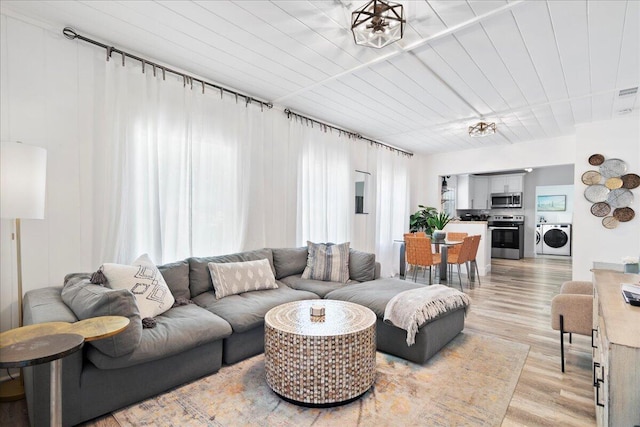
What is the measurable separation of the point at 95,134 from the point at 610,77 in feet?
15.9

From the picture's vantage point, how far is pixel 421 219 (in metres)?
6.75

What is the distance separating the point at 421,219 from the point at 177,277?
5313 mm

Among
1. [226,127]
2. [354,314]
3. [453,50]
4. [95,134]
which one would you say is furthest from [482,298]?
[95,134]

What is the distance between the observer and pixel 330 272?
145 inches

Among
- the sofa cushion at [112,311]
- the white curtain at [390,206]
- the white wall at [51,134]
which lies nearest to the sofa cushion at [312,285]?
the sofa cushion at [112,311]

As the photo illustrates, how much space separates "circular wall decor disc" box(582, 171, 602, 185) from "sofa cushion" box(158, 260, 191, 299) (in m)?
5.56

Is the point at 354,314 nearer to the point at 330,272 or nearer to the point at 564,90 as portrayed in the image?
the point at 330,272

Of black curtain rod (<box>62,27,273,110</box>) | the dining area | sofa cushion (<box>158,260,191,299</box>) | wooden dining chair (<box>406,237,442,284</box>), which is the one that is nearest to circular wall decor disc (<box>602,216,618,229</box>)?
the dining area

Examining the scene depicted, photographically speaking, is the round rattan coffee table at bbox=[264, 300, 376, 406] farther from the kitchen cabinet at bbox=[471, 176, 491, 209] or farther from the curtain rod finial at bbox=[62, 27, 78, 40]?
the kitchen cabinet at bbox=[471, 176, 491, 209]

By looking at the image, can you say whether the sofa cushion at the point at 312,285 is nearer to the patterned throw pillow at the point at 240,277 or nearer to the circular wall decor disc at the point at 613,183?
the patterned throw pillow at the point at 240,277

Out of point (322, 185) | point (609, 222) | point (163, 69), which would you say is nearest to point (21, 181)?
point (163, 69)

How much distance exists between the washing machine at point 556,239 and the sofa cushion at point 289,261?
335 inches

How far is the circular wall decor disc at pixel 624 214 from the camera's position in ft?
14.1

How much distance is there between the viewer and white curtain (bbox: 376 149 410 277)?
19.0 feet
